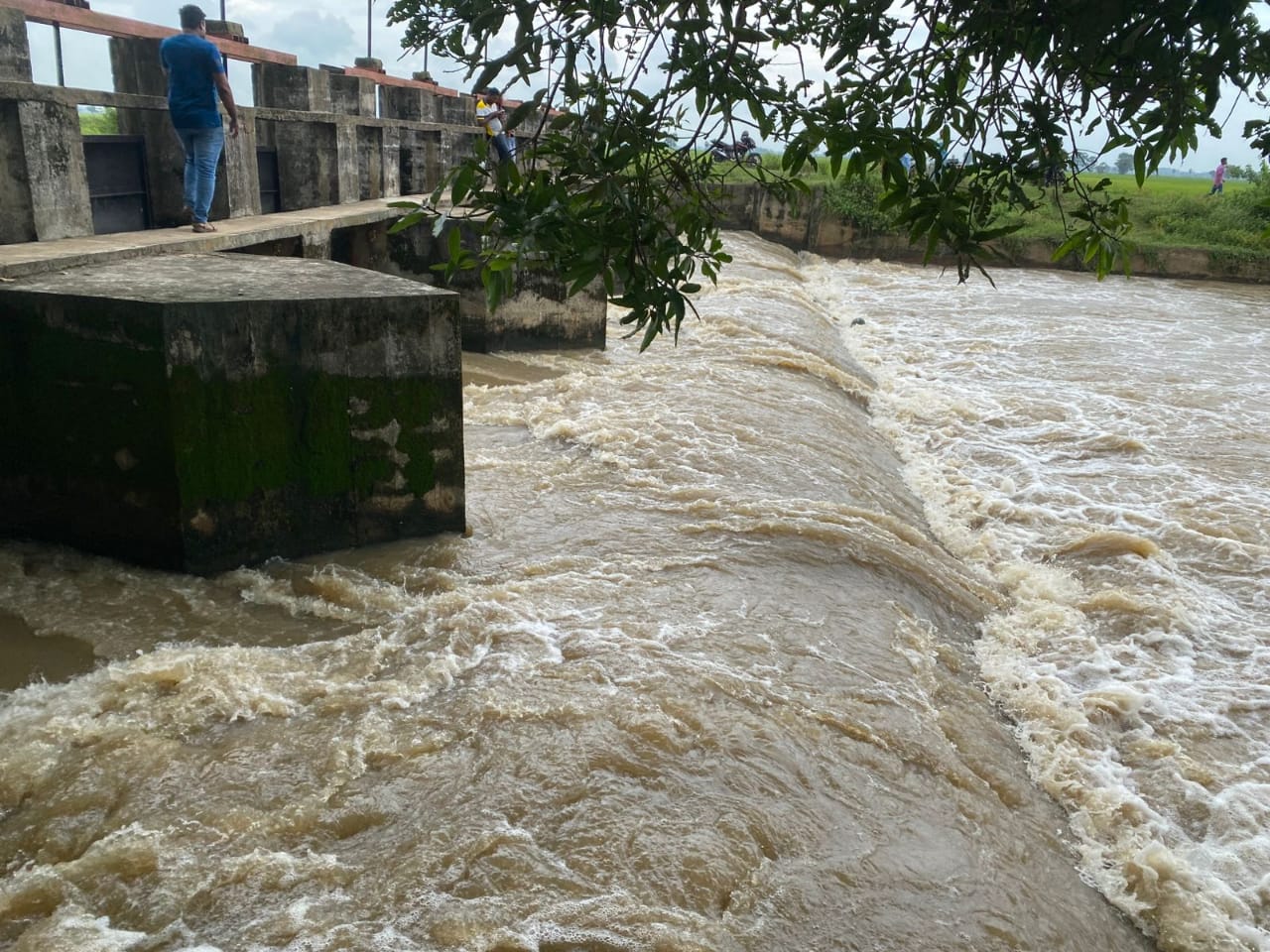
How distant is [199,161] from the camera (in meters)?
7.36

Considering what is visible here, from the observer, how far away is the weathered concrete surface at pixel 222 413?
482 cm

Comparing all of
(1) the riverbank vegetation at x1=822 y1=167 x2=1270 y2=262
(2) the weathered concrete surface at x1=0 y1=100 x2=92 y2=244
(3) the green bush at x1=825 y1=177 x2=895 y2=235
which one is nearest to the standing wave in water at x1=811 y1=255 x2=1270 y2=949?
(2) the weathered concrete surface at x1=0 y1=100 x2=92 y2=244

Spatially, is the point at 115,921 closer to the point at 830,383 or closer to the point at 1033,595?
the point at 1033,595

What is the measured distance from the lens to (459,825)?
3.52m

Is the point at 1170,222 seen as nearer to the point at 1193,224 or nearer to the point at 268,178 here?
the point at 1193,224

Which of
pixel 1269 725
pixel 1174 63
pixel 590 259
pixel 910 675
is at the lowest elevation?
pixel 1269 725

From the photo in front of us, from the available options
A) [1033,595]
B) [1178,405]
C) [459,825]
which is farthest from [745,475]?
[1178,405]

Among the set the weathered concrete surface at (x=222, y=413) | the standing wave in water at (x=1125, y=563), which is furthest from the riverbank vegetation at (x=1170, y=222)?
the weathered concrete surface at (x=222, y=413)

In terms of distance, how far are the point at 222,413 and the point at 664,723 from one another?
2.65 metres

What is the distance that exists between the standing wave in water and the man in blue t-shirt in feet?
19.7

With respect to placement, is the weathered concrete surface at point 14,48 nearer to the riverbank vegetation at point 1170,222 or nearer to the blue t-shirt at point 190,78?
the blue t-shirt at point 190,78

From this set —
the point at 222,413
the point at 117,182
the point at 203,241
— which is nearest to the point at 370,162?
the point at 117,182

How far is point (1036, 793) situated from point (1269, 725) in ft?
5.71

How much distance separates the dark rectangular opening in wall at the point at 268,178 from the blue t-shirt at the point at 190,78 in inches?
107
